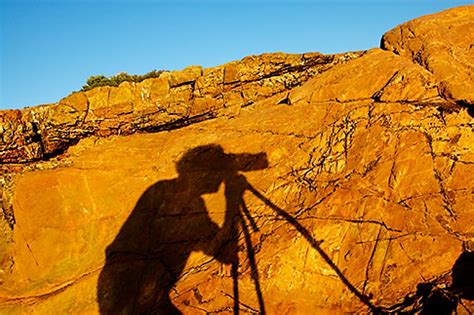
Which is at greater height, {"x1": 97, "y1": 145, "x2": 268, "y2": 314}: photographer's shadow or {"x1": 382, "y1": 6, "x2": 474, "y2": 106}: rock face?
{"x1": 382, "y1": 6, "x2": 474, "y2": 106}: rock face

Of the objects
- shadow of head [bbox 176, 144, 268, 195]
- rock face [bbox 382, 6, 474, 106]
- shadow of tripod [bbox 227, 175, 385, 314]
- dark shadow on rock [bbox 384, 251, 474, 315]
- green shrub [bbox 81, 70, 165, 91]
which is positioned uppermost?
green shrub [bbox 81, 70, 165, 91]

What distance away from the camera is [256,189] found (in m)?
9.66

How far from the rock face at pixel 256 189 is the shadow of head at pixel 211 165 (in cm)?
4

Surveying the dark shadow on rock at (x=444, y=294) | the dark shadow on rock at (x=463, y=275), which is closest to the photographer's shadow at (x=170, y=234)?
the dark shadow on rock at (x=444, y=294)

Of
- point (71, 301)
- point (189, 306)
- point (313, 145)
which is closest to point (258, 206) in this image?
point (313, 145)

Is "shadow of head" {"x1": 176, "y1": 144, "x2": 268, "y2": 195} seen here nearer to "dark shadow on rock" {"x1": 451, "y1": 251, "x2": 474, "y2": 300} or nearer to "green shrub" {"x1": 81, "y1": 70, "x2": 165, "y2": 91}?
"dark shadow on rock" {"x1": 451, "y1": 251, "x2": 474, "y2": 300}

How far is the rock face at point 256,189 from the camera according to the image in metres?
8.10

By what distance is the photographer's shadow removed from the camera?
9156 mm

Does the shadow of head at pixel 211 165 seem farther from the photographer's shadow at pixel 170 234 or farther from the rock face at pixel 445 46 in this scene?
the rock face at pixel 445 46

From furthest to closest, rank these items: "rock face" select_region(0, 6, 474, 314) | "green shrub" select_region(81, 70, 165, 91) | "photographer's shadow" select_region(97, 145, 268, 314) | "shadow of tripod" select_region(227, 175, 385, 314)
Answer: "green shrub" select_region(81, 70, 165, 91) → "photographer's shadow" select_region(97, 145, 268, 314) → "rock face" select_region(0, 6, 474, 314) → "shadow of tripod" select_region(227, 175, 385, 314)

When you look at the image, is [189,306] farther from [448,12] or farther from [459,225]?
[448,12]

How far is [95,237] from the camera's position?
10453 millimetres

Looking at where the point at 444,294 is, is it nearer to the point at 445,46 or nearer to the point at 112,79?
the point at 445,46

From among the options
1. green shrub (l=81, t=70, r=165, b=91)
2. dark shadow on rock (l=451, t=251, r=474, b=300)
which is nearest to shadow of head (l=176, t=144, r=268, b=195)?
dark shadow on rock (l=451, t=251, r=474, b=300)
